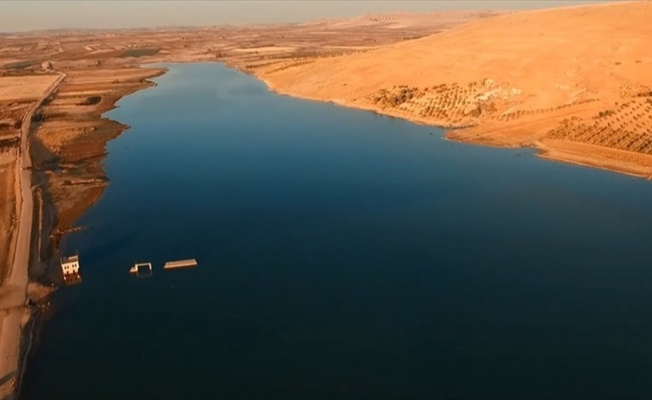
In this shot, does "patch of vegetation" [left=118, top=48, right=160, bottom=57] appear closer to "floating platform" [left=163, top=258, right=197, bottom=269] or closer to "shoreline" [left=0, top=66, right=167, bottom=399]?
"shoreline" [left=0, top=66, right=167, bottom=399]

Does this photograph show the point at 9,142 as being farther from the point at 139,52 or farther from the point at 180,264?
the point at 139,52

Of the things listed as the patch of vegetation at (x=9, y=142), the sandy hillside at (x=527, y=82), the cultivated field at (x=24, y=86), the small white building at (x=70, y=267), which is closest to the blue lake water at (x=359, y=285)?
the small white building at (x=70, y=267)

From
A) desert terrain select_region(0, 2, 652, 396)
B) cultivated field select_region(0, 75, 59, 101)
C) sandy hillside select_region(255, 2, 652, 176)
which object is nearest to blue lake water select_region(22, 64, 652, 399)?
desert terrain select_region(0, 2, 652, 396)

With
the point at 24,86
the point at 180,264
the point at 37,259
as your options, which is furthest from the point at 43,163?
the point at 24,86

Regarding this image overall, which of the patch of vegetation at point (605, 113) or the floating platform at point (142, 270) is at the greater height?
the patch of vegetation at point (605, 113)

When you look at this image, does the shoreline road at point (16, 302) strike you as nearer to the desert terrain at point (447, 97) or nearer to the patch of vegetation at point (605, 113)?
the desert terrain at point (447, 97)

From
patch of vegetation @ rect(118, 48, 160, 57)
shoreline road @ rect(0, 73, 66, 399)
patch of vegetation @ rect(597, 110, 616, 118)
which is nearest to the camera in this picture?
shoreline road @ rect(0, 73, 66, 399)

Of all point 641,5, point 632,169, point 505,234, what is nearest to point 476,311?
point 505,234
